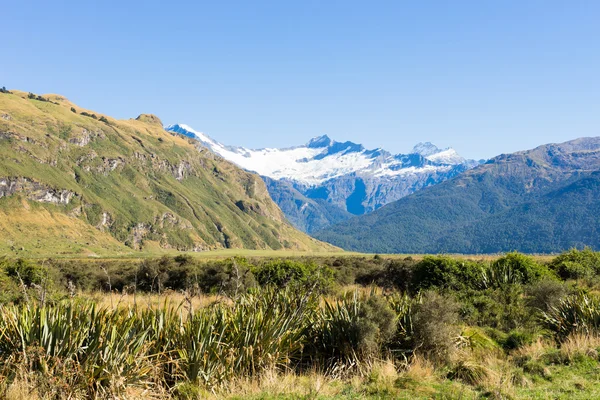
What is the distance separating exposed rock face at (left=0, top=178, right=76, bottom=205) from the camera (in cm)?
16388

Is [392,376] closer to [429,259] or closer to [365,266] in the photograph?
[429,259]

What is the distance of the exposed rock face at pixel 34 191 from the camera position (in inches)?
6452

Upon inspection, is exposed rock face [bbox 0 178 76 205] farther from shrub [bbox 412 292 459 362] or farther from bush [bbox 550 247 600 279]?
shrub [bbox 412 292 459 362]

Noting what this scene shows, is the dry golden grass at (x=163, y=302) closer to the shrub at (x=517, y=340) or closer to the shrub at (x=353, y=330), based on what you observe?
the shrub at (x=353, y=330)

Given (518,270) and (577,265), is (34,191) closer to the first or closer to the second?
(577,265)

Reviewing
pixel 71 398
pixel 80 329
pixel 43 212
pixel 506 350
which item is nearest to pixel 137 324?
pixel 80 329

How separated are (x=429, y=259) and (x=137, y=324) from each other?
17.9 metres

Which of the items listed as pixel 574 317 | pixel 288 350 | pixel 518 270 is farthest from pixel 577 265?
pixel 288 350

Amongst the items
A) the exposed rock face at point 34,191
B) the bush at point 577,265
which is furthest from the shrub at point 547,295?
the exposed rock face at point 34,191

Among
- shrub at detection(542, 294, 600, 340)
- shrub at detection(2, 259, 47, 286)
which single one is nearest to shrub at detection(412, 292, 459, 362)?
shrub at detection(542, 294, 600, 340)

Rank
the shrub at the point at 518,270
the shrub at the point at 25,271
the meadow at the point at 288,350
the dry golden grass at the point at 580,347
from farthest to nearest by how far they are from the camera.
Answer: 1. the shrub at the point at 25,271
2. the shrub at the point at 518,270
3. the dry golden grass at the point at 580,347
4. the meadow at the point at 288,350

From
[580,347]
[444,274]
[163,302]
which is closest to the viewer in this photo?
[580,347]

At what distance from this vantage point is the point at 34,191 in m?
174

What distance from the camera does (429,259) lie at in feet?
78.0
